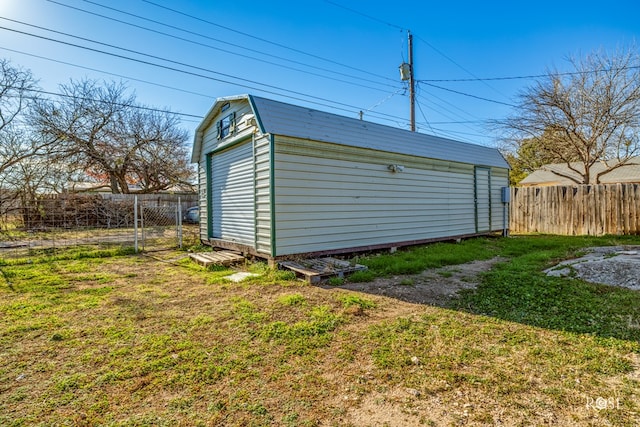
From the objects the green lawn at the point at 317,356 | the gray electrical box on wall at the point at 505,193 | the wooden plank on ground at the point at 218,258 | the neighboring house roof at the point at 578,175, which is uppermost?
the neighboring house roof at the point at 578,175

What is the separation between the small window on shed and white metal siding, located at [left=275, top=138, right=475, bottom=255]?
6.21ft

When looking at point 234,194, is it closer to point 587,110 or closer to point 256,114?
point 256,114

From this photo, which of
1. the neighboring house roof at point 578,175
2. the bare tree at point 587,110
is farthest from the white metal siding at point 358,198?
the neighboring house roof at point 578,175

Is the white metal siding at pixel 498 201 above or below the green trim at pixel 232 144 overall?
below

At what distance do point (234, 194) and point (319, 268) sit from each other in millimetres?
2975

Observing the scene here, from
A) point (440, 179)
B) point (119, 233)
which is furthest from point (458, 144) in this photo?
point (119, 233)

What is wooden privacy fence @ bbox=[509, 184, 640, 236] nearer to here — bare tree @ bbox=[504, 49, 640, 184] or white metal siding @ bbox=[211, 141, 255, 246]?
bare tree @ bbox=[504, 49, 640, 184]

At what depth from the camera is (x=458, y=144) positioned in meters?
9.59

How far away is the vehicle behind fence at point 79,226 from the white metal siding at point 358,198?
14.0ft

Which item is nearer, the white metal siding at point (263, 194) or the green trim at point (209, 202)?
the white metal siding at point (263, 194)

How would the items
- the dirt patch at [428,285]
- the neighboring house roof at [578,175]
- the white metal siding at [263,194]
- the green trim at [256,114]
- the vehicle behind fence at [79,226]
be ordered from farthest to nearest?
1. the neighboring house roof at [578,175]
2. the vehicle behind fence at [79,226]
3. the white metal siding at [263,194]
4. the green trim at [256,114]
5. the dirt patch at [428,285]

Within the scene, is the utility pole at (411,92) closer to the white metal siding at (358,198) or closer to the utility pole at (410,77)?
the utility pole at (410,77)

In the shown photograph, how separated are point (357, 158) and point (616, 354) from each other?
5.23 m

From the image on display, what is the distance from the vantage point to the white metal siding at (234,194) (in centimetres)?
652
